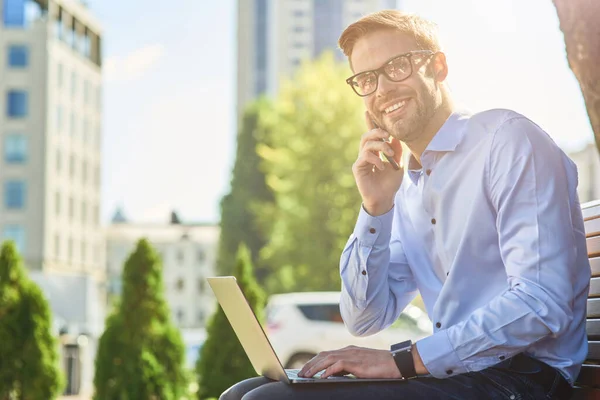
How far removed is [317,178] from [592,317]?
2450 centimetres

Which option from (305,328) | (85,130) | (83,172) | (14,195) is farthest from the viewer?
(85,130)

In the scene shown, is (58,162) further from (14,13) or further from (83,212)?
(14,13)

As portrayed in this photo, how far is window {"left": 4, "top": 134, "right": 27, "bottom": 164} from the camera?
2082 inches

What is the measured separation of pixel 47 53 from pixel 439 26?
172ft

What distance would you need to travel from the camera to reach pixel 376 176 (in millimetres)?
2801

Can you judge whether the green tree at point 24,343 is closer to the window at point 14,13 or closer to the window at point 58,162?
the window at point 58,162

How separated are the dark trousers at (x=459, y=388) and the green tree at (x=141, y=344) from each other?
31.3 feet

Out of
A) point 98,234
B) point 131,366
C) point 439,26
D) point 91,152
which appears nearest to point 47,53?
point 91,152

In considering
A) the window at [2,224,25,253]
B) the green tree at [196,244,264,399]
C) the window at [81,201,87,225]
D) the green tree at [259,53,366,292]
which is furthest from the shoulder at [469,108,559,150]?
the window at [81,201,87,225]

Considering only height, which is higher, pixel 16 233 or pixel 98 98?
pixel 98 98

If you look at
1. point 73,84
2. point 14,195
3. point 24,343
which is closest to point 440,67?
point 24,343

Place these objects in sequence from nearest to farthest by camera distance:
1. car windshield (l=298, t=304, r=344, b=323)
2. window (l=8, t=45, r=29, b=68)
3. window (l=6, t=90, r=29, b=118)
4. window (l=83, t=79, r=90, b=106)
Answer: car windshield (l=298, t=304, r=344, b=323)
window (l=6, t=90, r=29, b=118)
window (l=8, t=45, r=29, b=68)
window (l=83, t=79, r=90, b=106)

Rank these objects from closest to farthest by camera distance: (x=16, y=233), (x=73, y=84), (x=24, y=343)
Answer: (x=24, y=343)
(x=16, y=233)
(x=73, y=84)

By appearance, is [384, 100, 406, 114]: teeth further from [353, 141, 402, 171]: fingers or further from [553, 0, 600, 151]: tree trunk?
[553, 0, 600, 151]: tree trunk
